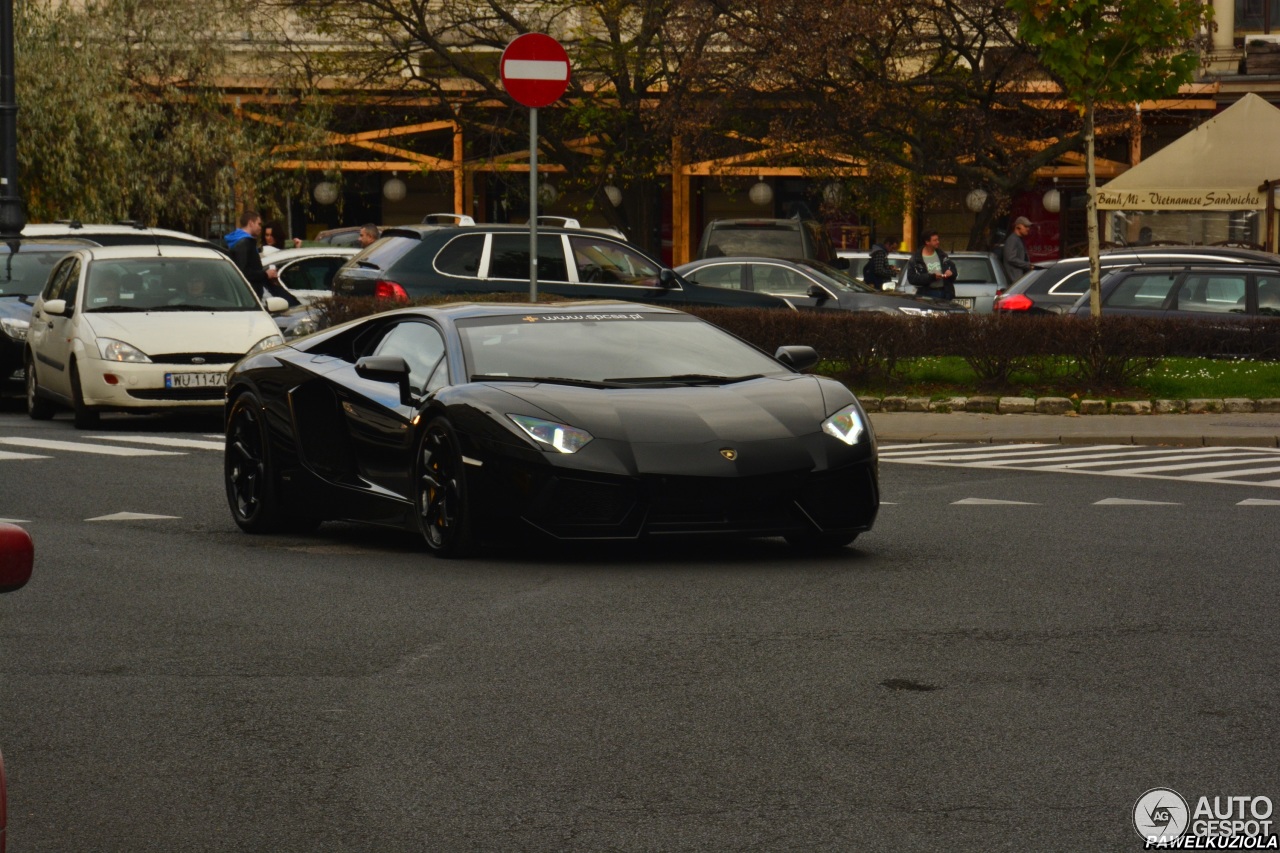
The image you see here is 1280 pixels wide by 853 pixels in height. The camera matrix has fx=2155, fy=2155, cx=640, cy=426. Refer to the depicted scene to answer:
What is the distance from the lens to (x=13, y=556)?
130 inches

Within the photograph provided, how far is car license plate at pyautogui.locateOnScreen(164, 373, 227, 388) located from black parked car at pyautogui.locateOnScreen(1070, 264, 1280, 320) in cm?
869

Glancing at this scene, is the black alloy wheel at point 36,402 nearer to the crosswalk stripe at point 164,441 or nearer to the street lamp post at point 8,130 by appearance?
the crosswalk stripe at point 164,441

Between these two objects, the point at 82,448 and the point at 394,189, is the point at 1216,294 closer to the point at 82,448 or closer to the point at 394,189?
the point at 82,448

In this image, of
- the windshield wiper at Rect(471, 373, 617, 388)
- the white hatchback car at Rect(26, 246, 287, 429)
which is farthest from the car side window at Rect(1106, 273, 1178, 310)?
the windshield wiper at Rect(471, 373, 617, 388)

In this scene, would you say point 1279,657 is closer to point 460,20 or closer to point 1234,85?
point 460,20

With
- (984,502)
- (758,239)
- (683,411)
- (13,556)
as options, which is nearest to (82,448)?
(984,502)

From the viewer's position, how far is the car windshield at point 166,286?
19000 mm

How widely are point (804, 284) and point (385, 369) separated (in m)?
15.4

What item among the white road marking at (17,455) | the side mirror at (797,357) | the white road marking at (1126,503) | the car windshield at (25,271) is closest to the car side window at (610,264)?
the car windshield at (25,271)

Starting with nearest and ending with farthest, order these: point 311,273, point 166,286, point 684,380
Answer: point 684,380
point 166,286
point 311,273

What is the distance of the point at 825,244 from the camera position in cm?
3131

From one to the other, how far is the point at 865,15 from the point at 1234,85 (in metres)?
12.4

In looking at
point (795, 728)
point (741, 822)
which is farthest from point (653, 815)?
point (795, 728)

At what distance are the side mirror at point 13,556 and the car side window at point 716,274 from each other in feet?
74.2
